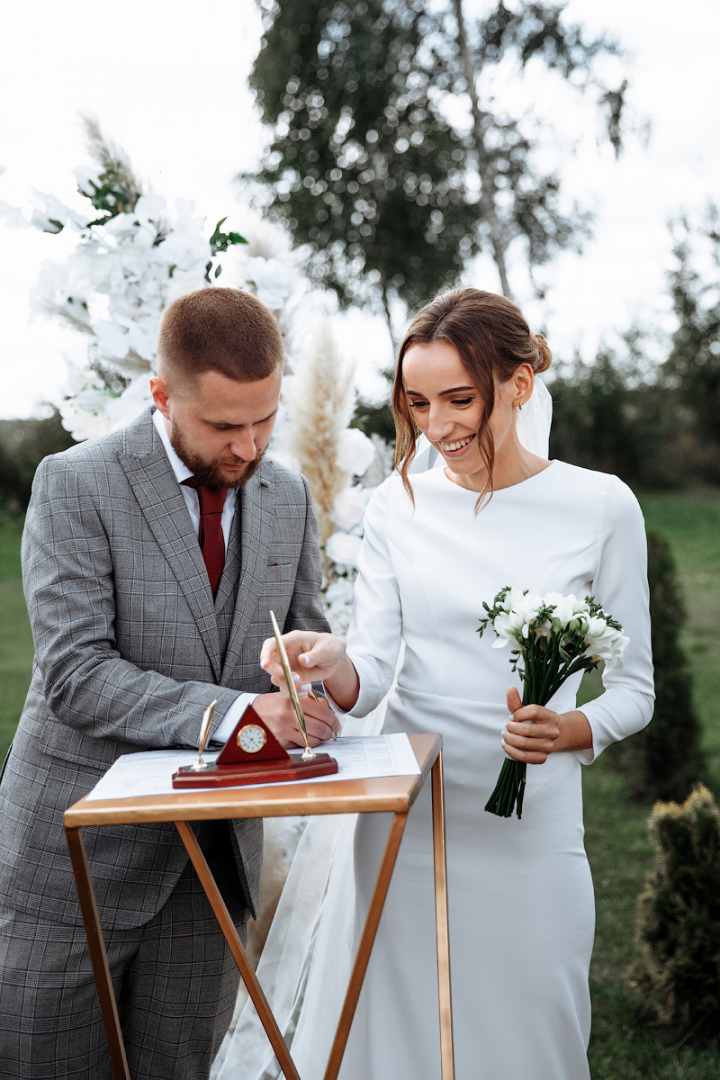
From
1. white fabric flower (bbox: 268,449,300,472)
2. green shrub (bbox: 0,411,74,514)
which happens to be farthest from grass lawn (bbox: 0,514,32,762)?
white fabric flower (bbox: 268,449,300,472)

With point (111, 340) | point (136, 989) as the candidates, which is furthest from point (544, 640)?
point (111, 340)

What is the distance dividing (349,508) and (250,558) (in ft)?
3.76

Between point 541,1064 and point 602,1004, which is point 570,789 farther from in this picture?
point 602,1004

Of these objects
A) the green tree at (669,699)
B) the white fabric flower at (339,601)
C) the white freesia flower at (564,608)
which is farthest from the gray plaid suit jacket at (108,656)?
the green tree at (669,699)

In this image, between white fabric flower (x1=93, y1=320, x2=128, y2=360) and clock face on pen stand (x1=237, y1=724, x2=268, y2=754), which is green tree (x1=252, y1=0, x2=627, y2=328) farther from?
clock face on pen stand (x1=237, y1=724, x2=268, y2=754)

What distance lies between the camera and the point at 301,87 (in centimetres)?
1237

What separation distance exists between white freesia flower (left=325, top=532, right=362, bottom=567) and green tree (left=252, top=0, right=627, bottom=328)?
807cm

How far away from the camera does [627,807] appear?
6.48 meters

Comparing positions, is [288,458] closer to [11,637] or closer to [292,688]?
[292,688]

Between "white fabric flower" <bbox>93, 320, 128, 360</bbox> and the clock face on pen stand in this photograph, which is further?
"white fabric flower" <bbox>93, 320, 128, 360</bbox>

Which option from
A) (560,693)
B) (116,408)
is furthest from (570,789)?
(116,408)

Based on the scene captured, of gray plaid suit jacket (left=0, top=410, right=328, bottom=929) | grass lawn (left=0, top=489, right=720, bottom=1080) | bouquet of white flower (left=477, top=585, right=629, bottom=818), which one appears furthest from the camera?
grass lawn (left=0, top=489, right=720, bottom=1080)

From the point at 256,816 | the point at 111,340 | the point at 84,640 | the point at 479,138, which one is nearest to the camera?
the point at 256,816

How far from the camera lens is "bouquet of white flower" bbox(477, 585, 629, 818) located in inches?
72.4
